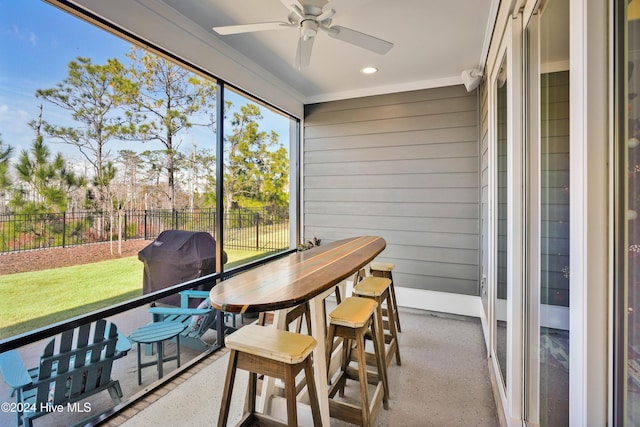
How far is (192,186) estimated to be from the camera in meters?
2.76

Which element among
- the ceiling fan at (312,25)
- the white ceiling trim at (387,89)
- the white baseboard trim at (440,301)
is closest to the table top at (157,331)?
the ceiling fan at (312,25)

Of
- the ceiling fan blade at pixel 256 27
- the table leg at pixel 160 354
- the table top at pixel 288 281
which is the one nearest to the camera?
the table top at pixel 288 281

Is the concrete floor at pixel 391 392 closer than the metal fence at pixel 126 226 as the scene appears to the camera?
No

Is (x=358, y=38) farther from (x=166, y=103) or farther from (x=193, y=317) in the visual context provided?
(x=193, y=317)

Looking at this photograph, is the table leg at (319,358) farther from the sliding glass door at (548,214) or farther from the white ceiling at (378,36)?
the white ceiling at (378,36)

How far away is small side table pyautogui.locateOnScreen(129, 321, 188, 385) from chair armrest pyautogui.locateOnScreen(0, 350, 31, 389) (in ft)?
1.96

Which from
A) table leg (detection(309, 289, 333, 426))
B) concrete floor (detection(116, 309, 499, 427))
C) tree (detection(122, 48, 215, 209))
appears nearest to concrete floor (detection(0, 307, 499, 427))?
concrete floor (detection(116, 309, 499, 427))

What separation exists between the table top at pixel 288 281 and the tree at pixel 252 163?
1.40 meters

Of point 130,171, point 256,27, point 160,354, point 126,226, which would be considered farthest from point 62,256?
point 256,27

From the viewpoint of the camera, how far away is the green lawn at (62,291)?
5.33 feet

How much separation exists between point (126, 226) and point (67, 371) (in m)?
0.95

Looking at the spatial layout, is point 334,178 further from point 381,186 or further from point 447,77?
point 447,77

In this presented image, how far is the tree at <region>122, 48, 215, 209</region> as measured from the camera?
7.40 ft

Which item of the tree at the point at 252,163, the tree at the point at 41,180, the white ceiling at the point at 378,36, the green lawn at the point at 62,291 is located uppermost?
the white ceiling at the point at 378,36
